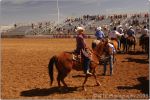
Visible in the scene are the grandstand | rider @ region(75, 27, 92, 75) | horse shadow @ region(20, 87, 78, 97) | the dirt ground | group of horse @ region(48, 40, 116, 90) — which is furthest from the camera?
the grandstand

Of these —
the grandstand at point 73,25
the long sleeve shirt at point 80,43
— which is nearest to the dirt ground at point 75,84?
the long sleeve shirt at point 80,43

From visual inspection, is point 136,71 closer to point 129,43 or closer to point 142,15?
point 129,43

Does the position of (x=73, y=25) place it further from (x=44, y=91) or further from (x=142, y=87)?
(x=44, y=91)

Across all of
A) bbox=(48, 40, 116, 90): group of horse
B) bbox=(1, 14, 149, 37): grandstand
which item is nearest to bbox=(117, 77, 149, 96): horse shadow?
bbox=(48, 40, 116, 90): group of horse

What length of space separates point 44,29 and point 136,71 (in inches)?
1599

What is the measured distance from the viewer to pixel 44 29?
177ft

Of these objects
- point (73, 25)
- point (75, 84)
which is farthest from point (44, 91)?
point (73, 25)

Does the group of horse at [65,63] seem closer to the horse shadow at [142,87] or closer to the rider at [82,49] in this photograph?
the rider at [82,49]

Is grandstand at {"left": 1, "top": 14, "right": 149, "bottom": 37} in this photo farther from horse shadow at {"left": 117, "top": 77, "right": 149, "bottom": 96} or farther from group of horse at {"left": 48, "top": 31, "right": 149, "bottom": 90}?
group of horse at {"left": 48, "top": 31, "right": 149, "bottom": 90}

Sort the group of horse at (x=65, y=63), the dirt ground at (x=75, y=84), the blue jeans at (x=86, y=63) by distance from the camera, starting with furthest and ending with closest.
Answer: the blue jeans at (x=86, y=63)
the group of horse at (x=65, y=63)
the dirt ground at (x=75, y=84)

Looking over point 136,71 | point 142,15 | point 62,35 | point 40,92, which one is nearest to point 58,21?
point 62,35

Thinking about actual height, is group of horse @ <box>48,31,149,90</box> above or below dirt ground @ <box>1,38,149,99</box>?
above

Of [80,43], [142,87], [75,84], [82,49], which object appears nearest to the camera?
[80,43]

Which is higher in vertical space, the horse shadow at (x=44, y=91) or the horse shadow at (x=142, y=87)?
the horse shadow at (x=142, y=87)
